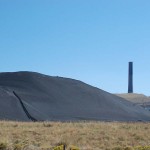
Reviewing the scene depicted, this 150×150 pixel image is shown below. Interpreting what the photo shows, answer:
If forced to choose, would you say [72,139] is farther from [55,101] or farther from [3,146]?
[55,101]

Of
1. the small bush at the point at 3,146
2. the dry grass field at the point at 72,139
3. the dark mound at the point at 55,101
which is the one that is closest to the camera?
the small bush at the point at 3,146

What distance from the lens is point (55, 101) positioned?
70.4 feet

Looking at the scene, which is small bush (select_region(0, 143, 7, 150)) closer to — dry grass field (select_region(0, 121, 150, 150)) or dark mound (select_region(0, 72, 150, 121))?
dry grass field (select_region(0, 121, 150, 150))

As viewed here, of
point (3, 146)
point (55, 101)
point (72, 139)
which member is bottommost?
point (3, 146)

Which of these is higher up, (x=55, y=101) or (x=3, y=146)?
(x=55, y=101)

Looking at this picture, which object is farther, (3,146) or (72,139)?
(72,139)

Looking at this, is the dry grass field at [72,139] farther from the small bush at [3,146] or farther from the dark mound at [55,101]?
the dark mound at [55,101]

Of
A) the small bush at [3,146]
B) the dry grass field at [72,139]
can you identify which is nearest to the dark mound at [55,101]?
the dry grass field at [72,139]

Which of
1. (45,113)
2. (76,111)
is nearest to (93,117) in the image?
(76,111)

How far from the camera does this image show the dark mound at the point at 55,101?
19.4 meters

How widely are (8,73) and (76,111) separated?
6.20 metres

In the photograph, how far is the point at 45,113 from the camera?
1967cm

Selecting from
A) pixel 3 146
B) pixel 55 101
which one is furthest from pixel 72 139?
pixel 55 101

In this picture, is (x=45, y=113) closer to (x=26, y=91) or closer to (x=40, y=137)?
(x=26, y=91)
